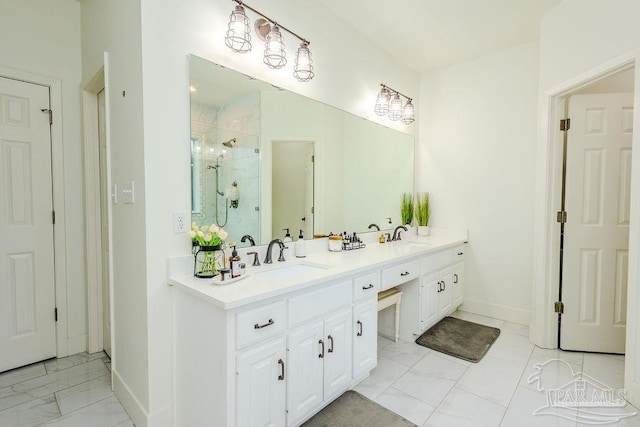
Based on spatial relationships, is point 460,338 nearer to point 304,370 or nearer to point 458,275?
point 458,275

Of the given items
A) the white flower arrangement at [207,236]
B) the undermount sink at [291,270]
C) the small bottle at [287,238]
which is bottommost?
the undermount sink at [291,270]

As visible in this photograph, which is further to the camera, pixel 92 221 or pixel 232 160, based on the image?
pixel 92 221

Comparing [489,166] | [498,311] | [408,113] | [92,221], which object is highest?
[408,113]

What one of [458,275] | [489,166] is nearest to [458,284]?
[458,275]

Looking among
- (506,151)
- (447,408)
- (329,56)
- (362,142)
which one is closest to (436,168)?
(506,151)

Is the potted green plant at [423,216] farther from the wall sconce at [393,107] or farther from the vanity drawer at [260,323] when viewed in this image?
the vanity drawer at [260,323]

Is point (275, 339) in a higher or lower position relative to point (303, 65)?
lower

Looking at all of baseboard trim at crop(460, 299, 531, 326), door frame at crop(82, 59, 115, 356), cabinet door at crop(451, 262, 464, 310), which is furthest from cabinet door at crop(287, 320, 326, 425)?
baseboard trim at crop(460, 299, 531, 326)

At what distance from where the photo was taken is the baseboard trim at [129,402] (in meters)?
1.69

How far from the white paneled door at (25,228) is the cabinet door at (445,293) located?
130 inches

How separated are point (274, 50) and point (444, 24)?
5.57ft

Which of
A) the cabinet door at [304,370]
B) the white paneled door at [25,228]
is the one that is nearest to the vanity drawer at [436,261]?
the cabinet door at [304,370]

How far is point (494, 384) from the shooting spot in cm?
217

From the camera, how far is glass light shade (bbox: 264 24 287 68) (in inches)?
82.1
